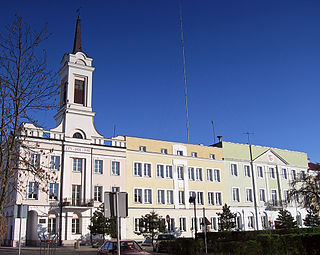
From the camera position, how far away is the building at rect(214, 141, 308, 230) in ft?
194

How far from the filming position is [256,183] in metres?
62.0

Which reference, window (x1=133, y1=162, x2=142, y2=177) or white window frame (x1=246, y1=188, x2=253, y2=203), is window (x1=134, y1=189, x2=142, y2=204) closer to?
window (x1=133, y1=162, x2=142, y2=177)

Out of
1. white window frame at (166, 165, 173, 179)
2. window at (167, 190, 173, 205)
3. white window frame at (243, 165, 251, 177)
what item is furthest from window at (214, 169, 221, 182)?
window at (167, 190, 173, 205)

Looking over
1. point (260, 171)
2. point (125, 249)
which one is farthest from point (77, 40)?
point (125, 249)

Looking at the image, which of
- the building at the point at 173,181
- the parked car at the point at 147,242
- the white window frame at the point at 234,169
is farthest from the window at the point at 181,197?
the white window frame at the point at 234,169

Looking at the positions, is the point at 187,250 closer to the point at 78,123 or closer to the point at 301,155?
the point at 78,123

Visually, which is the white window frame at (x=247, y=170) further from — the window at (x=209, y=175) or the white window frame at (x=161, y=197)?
the white window frame at (x=161, y=197)

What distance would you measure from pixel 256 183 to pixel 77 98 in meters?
32.5

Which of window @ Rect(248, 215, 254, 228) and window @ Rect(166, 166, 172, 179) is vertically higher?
window @ Rect(166, 166, 172, 179)

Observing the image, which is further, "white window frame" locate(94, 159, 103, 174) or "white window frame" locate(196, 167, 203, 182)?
"white window frame" locate(196, 167, 203, 182)

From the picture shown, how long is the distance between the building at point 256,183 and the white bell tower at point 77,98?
2335 centimetres

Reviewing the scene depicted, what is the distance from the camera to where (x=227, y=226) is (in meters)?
48.4

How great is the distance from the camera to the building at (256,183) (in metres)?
59.1

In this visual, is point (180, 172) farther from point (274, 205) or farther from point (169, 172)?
point (274, 205)
